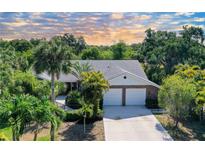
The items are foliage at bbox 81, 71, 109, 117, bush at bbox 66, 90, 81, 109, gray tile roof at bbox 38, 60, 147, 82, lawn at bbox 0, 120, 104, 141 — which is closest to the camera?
lawn at bbox 0, 120, 104, 141

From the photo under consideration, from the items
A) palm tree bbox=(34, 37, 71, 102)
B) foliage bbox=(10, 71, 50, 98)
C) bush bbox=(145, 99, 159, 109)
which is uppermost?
palm tree bbox=(34, 37, 71, 102)

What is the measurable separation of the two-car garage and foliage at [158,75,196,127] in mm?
6353

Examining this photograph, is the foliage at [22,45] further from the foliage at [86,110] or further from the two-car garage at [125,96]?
the foliage at [86,110]

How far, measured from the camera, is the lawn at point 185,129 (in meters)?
22.0

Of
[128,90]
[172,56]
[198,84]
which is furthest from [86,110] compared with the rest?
[172,56]

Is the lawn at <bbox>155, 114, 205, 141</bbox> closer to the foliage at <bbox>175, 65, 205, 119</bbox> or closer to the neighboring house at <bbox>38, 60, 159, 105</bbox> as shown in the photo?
the foliage at <bbox>175, 65, 205, 119</bbox>

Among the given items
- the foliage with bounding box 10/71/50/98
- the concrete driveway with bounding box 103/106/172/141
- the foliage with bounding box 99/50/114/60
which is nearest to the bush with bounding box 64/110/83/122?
the concrete driveway with bounding box 103/106/172/141

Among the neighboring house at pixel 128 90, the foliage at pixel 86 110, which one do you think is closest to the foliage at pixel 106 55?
the neighboring house at pixel 128 90

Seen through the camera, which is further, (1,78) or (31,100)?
(1,78)

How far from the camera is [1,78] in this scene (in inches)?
990

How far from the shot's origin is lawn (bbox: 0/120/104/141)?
2112cm
